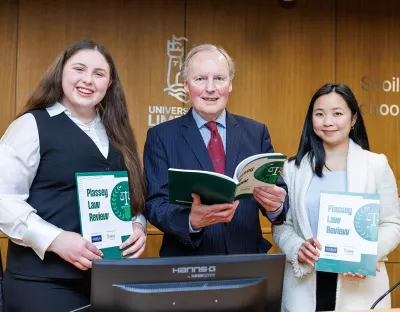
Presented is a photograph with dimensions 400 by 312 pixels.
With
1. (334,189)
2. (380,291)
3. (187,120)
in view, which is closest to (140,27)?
(187,120)

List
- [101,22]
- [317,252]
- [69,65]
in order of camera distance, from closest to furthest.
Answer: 1. [69,65]
2. [317,252]
3. [101,22]

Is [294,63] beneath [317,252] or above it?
above

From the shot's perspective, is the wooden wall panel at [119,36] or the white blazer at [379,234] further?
the wooden wall panel at [119,36]

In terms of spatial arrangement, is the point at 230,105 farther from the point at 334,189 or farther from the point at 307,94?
the point at 334,189

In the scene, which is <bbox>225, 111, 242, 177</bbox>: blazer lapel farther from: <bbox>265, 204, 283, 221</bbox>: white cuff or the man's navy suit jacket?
<bbox>265, 204, 283, 221</bbox>: white cuff

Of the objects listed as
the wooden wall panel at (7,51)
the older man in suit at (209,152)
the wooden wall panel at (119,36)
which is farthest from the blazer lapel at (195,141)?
the wooden wall panel at (7,51)

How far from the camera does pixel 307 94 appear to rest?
4520 mm

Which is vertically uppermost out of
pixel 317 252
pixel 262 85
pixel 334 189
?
pixel 262 85

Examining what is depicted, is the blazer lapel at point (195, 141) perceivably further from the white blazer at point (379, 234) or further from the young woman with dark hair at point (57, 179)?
the white blazer at point (379, 234)

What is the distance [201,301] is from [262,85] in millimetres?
3402

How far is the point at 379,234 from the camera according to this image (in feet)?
8.16

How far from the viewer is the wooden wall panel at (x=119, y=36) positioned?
4.23 meters

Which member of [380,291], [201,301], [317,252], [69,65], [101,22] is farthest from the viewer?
[101,22]

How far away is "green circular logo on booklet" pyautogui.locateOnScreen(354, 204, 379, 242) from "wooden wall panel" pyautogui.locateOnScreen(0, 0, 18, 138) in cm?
309
